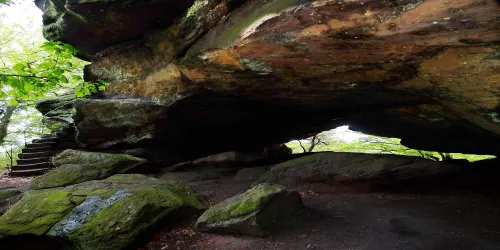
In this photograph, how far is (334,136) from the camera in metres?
22.3

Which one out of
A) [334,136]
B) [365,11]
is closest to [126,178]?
[365,11]

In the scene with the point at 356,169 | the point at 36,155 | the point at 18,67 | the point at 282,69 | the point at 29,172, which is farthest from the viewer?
the point at 36,155

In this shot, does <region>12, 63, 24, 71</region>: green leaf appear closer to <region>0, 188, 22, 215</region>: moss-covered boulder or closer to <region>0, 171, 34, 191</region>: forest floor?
<region>0, 188, 22, 215</region>: moss-covered boulder

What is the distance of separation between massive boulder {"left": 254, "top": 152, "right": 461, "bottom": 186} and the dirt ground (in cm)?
61

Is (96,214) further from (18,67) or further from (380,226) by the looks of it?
(380,226)

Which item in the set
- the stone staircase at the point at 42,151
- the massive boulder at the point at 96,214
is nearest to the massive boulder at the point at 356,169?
the massive boulder at the point at 96,214

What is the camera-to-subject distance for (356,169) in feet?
29.4

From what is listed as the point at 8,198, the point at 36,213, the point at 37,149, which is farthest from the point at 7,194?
the point at 37,149

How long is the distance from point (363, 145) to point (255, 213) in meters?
11.7

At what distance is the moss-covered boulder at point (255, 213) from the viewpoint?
5539 millimetres

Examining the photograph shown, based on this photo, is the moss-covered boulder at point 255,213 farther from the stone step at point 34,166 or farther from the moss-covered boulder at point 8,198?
the stone step at point 34,166

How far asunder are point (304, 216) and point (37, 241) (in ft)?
17.4

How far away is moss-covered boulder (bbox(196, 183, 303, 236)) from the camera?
5.54m

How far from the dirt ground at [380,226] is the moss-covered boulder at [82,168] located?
4712mm
